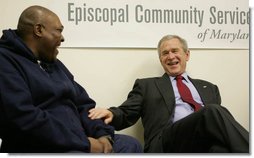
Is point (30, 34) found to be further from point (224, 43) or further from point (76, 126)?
point (224, 43)

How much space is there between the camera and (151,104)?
219cm

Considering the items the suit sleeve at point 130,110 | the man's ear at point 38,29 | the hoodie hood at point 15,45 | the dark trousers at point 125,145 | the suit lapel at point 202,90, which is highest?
the man's ear at point 38,29

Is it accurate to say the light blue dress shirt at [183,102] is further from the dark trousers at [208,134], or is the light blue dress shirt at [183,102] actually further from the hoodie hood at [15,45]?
the hoodie hood at [15,45]

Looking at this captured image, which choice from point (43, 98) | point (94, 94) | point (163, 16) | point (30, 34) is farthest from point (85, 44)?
point (43, 98)

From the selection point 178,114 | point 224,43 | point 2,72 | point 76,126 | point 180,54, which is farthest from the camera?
point 224,43

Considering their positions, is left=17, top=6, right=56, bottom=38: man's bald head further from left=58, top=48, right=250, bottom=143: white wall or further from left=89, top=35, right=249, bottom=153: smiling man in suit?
left=58, top=48, right=250, bottom=143: white wall

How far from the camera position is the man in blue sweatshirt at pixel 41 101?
1.39 metres

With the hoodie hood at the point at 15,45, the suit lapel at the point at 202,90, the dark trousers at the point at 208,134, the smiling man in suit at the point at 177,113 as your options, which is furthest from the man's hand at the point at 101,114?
the suit lapel at the point at 202,90

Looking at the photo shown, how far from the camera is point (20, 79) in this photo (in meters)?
1.44

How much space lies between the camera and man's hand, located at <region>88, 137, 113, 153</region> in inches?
60.2

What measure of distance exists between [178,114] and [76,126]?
802 millimetres

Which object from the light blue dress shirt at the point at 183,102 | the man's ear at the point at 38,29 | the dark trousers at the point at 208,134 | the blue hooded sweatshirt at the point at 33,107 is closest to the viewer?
the blue hooded sweatshirt at the point at 33,107

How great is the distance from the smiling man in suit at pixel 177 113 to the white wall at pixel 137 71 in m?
0.17

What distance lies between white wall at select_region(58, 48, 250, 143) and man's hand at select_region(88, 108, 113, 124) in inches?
19.3
